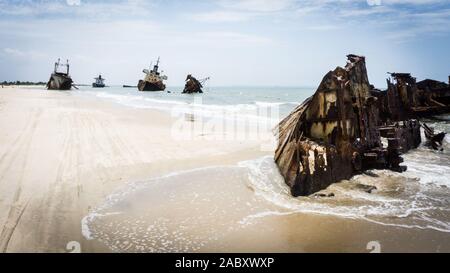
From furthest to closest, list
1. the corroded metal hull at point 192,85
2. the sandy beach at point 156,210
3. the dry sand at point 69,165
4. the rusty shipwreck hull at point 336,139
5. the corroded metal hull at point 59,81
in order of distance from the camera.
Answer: the corroded metal hull at point 192,85
the corroded metal hull at point 59,81
the rusty shipwreck hull at point 336,139
the dry sand at point 69,165
the sandy beach at point 156,210

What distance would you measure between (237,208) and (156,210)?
1490 mm

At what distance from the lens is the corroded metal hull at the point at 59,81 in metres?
58.7

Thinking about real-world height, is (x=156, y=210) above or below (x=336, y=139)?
below

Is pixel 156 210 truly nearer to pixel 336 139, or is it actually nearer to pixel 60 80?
pixel 336 139

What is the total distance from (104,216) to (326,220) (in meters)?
3.77

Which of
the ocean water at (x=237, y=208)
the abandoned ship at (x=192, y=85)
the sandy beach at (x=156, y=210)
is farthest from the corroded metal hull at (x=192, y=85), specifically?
the ocean water at (x=237, y=208)

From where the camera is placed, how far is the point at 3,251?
4191 mm

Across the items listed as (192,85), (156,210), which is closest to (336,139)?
(156,210)

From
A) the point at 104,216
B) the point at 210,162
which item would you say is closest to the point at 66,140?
the point at 210,162

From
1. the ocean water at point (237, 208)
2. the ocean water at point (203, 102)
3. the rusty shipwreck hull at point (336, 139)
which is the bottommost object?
the ocean water at point (237, 208)

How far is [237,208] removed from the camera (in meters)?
5.91

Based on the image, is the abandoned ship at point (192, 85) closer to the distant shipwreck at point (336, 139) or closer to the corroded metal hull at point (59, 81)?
the corroded metal hull at point (59, 81)

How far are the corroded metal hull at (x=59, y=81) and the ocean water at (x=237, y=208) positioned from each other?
59.3m
